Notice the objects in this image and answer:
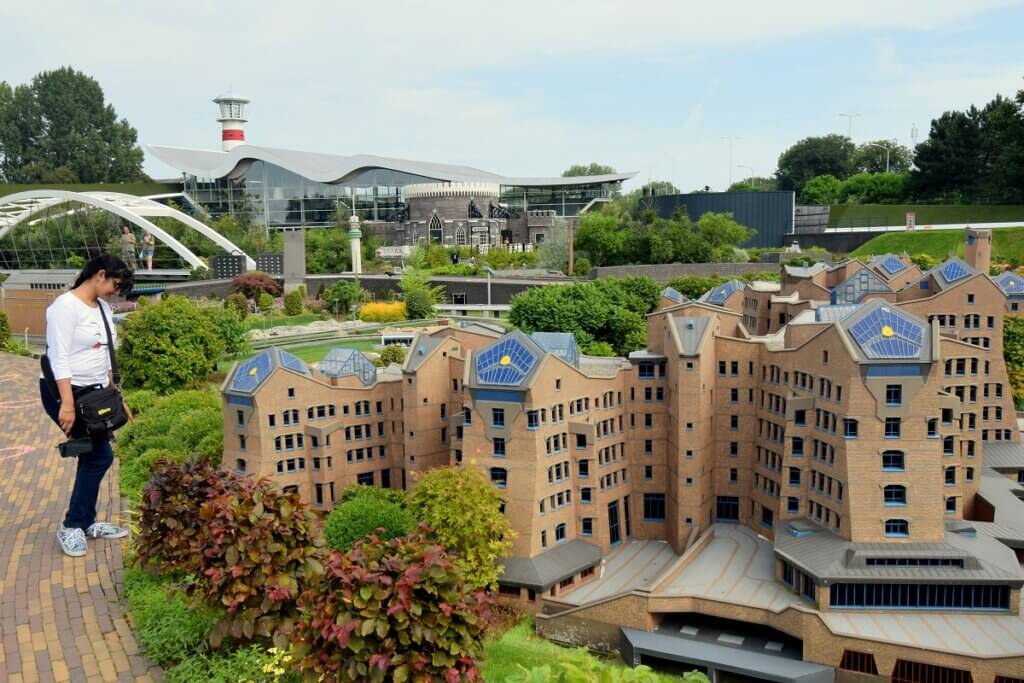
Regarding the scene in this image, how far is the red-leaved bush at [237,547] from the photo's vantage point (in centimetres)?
1245

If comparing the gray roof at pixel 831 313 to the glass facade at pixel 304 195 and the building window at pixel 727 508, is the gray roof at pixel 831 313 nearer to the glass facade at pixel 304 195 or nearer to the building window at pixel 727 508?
the building window at pixel 727 508

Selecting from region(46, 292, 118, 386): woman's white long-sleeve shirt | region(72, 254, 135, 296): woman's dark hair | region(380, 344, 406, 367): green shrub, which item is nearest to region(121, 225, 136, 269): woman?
region(380, 344, 406, 367): green shrub

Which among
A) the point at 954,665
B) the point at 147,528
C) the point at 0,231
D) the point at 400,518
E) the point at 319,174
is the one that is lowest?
the point at 954,665

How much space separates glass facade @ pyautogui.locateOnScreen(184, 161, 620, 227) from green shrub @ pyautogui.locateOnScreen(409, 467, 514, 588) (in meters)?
87.9

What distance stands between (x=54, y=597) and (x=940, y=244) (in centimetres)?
8658

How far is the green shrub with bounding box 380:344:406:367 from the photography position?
57959mm

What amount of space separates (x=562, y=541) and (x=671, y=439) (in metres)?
7.09

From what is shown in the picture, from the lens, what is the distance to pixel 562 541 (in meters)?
38.0

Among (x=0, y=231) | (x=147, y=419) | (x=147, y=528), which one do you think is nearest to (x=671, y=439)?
(x=147, y=419)

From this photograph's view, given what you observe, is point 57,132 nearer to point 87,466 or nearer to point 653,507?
point 653,507

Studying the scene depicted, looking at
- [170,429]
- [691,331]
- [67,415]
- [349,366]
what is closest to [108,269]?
Result: [67,415]

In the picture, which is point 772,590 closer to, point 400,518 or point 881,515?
point 881,515

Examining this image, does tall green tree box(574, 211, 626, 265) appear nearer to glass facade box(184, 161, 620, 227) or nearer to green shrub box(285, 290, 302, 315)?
green shrub box(285, 290, 302, 315)

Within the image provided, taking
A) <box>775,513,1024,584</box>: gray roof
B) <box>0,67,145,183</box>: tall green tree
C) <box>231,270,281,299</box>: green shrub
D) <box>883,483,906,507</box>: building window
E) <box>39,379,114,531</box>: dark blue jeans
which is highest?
<box>0,67,145,183</box>: tall green tree
